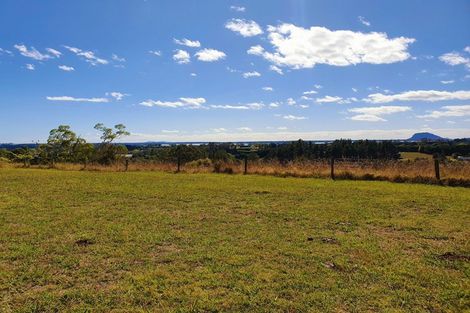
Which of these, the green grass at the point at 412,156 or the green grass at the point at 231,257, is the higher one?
the green grass at the point at 412,156

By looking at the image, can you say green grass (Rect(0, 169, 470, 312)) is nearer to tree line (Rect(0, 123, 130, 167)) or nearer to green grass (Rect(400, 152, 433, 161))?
green grass (Rect(400, 152, 433, 161))

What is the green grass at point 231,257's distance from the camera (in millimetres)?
4031

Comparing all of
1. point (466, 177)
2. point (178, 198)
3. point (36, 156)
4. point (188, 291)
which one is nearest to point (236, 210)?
point (178, 198)

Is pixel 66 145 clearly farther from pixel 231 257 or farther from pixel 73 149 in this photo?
pixel 231 257

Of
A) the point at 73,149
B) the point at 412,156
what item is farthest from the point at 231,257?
the point at 73,149

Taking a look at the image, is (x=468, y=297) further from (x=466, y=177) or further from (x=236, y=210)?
(x=466, y=177)

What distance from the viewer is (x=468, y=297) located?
4.17 m

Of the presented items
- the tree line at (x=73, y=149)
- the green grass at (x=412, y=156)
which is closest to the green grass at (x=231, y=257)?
the green grass at (x=412, y=156)

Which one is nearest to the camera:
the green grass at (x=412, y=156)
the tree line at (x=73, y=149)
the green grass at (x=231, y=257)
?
the green grass at (x=231, y=257)

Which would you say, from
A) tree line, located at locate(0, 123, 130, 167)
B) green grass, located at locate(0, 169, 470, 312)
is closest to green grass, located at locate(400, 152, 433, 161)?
green grass, located at locate(0, 169, 470, 312)

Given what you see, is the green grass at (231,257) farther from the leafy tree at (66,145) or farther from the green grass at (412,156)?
the leafy tree at (66,145)

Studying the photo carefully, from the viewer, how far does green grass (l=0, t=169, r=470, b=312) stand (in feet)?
13.2

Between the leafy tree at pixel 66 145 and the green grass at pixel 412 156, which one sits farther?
the leafy tree at pixel 66 145

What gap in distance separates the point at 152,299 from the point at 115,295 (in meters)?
0.45
